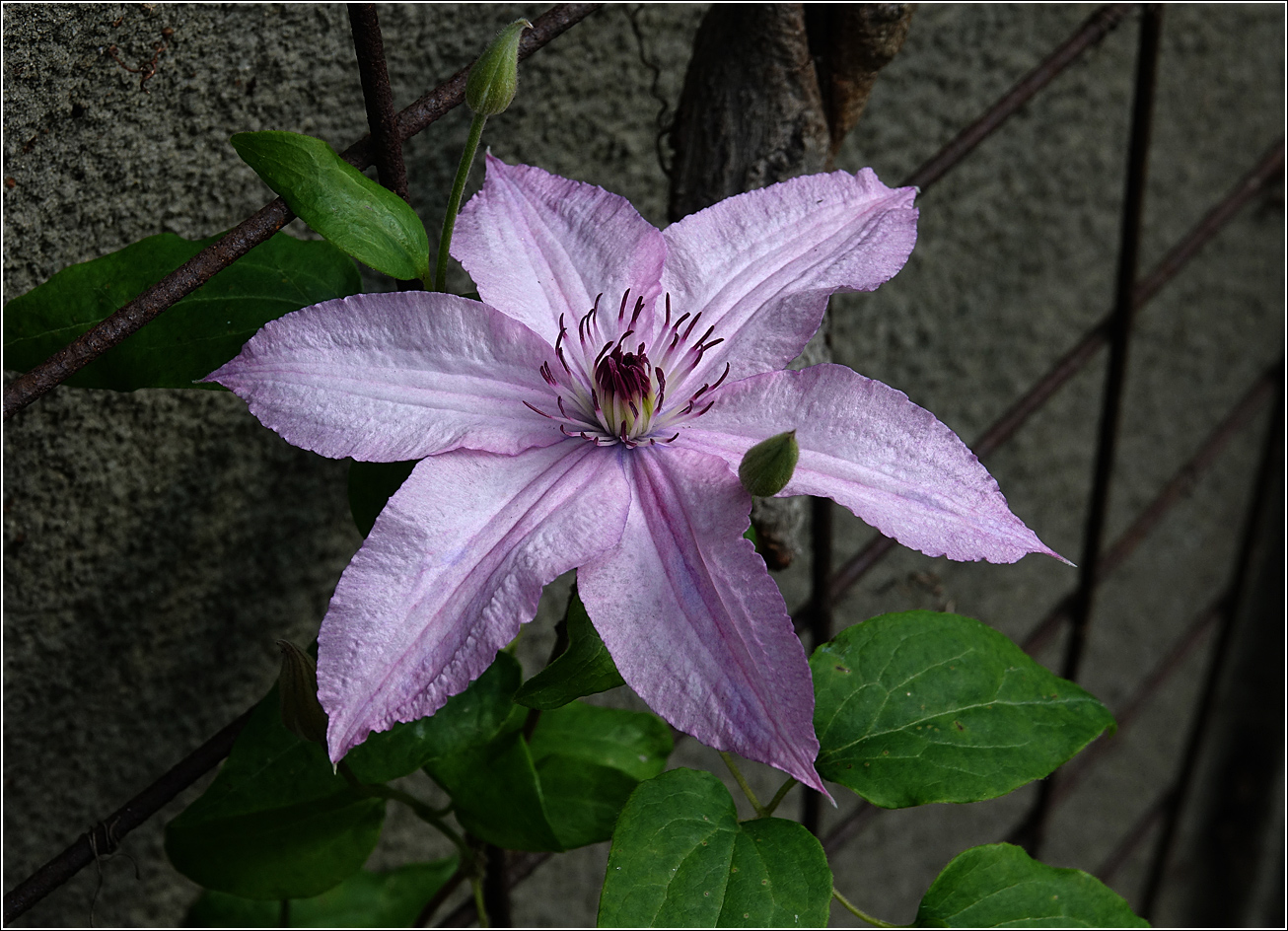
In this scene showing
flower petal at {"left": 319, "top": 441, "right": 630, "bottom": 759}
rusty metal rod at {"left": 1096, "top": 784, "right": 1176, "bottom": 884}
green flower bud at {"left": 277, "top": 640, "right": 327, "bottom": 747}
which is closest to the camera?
flower petal at {"left": 319, "top": 441, "right": 630, "bottom": 759}

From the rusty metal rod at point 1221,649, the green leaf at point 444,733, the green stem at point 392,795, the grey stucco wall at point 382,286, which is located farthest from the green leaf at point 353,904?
the rusty metal rod at point 1221,649

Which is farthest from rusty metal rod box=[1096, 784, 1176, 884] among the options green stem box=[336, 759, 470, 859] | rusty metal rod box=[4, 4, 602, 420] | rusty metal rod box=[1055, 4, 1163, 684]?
rusty metal rod box=[4, 4, 602, 420]

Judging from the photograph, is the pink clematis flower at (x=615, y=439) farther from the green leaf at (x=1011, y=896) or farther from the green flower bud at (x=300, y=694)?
the green leaf at (x=1011, y=896)

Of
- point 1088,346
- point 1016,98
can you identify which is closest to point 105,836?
point 1016,98

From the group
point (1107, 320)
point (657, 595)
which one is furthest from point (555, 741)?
point (1107, 320)

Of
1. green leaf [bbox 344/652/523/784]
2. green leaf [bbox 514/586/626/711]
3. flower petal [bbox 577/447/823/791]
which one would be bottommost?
green leaf [bbox 344/652/523/784]

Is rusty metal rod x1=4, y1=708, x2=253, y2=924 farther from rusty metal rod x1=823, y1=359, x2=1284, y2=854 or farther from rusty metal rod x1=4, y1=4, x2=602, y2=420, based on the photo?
rusty metal rod x1=823, y1=359, x2=1284, y2=854
